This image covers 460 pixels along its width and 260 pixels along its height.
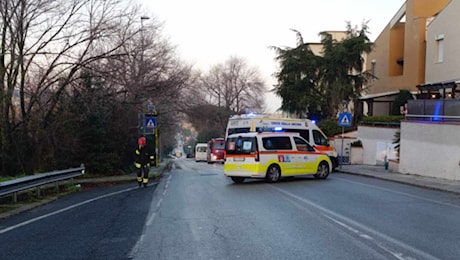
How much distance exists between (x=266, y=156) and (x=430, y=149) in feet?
23.6

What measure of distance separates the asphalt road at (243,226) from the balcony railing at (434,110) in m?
5.52

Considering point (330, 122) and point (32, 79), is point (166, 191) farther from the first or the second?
point (330, 122)

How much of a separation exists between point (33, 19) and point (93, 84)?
439 centimetres

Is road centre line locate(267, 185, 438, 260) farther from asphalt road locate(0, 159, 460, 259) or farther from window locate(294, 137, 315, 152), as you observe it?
window locate(294, 137, 315, 152)

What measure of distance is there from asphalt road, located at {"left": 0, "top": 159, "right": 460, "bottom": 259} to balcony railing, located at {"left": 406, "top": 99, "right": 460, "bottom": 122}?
18.1 ft

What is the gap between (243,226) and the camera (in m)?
9.58

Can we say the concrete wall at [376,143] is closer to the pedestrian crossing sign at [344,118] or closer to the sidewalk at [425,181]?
the pedestrian crossing sign at [344,118]

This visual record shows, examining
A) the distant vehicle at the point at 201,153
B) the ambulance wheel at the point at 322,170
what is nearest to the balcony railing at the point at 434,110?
the ambulance wheel at the point at 322,170

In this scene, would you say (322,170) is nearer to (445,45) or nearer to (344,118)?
(344,118)

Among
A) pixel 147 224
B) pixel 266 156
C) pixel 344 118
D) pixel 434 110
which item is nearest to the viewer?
pixel 147 224

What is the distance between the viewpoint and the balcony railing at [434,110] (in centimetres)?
1992

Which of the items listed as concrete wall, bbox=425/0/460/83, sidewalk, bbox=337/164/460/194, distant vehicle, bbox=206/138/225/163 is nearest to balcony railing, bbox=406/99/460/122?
sidewalk, bbox=337/164/460/194

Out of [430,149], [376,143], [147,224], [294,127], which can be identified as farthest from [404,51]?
[147,224]

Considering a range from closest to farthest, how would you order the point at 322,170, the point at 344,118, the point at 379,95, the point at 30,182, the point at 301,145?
1. the point at 30,182
2. the point at 301,145
3. the point at 322,170
4. the point at 344,118
5. the point at 379,95
